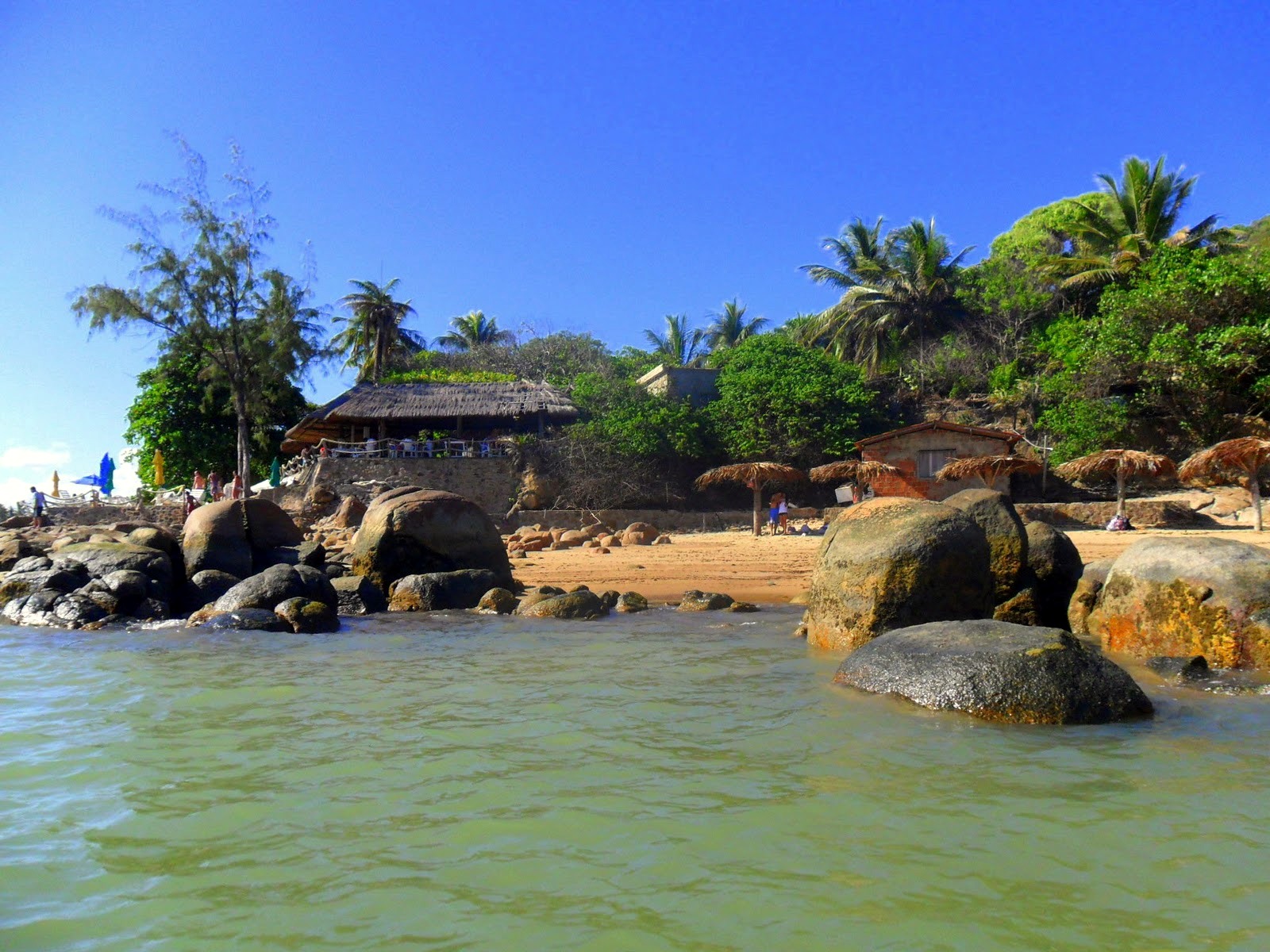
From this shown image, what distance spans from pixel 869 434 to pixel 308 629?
78.0ft

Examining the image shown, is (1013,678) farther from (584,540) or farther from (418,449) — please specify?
(418,449)

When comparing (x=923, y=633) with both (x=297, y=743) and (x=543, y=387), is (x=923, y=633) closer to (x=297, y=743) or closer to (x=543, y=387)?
(x=297, y=743)

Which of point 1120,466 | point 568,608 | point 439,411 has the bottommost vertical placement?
point 568,608

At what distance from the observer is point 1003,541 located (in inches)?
347

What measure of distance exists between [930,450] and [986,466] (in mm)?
2846

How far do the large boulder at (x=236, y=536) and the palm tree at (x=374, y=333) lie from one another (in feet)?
84.6

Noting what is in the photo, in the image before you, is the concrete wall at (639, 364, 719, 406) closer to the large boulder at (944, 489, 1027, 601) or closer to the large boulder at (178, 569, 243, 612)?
the large boulder at (178, 569, 243, 612)

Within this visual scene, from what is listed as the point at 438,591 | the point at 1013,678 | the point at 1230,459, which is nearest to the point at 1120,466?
the point at 1230,459

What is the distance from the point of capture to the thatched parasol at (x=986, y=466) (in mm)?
25109

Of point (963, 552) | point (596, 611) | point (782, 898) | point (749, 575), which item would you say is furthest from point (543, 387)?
point (782, 898)

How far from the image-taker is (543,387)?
32531mm

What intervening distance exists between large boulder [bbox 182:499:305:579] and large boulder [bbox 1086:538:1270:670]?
1155cm

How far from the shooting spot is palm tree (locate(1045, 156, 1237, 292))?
30406mm

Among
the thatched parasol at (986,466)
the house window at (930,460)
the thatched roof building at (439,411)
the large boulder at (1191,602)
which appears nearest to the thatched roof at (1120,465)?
the thatched parasol at (986,466)
